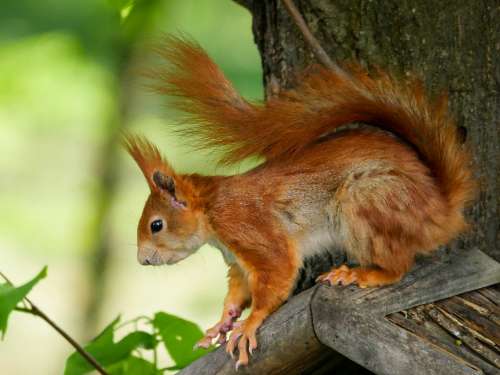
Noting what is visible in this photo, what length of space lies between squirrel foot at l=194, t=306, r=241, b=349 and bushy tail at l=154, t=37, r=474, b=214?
0.38 metres

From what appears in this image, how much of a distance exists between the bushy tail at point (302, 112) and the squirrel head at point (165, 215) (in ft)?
0.61

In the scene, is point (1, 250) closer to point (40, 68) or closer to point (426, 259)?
point (40, 68)

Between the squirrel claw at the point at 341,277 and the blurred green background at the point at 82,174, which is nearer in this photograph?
the squirrel claw at the point at 341,277

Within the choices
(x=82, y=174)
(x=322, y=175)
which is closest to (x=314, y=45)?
(x=322, y=175)

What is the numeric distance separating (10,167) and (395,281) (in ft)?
9.52

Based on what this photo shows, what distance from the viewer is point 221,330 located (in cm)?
210

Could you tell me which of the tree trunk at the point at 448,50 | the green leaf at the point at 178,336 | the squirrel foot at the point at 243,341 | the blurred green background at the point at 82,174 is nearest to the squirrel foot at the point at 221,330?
the green leaf at the point at 178,336

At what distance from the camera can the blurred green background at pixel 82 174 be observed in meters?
3.52

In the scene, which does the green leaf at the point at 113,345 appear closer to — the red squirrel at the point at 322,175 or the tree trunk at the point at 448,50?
the red squirrel at the point at 322,175

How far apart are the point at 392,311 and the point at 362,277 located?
0.11 m

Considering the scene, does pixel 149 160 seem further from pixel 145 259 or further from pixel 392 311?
pixel 392 311

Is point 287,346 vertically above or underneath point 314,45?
underneath

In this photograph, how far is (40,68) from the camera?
3.67 meters

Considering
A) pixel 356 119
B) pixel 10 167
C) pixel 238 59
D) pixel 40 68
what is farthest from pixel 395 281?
pixel 10 167
